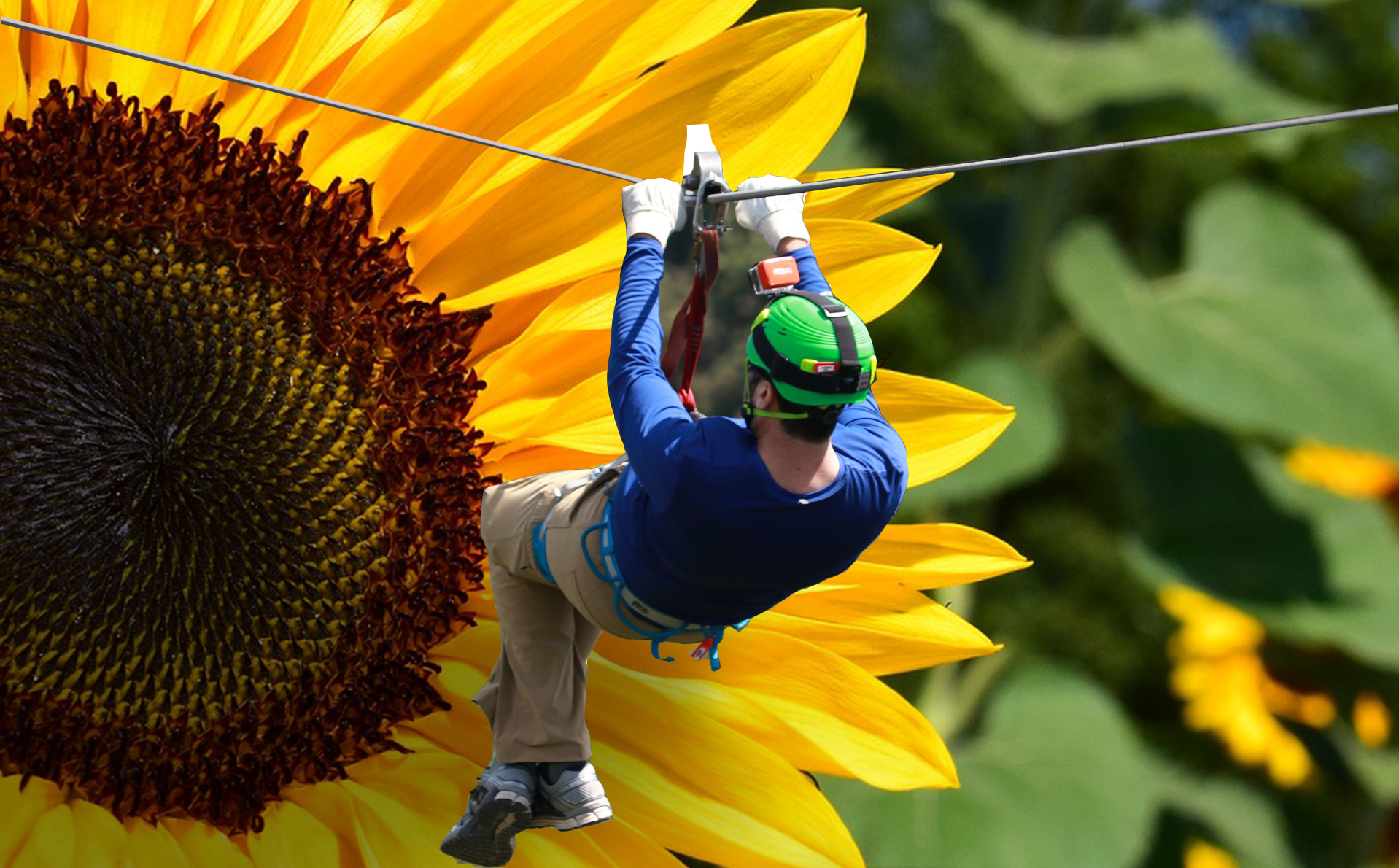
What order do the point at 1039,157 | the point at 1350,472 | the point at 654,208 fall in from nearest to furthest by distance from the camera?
the point at 1039,157 < the point at 654,208 < the point at 1350,472

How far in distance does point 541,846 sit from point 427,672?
6.7 inches

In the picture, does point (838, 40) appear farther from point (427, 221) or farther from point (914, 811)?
point (914, 811)

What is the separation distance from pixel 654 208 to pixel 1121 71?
5.24 ft

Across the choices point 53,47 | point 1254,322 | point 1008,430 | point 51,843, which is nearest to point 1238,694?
point 1254,322

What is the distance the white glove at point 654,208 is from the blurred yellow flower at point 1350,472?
9.47 ft

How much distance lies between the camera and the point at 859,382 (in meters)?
1.05

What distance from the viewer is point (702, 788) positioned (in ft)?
4.81

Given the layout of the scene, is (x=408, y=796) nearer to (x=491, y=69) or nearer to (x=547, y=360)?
(x=547, y=360)

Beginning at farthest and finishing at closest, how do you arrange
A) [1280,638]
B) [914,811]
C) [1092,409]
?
[1092,409] < [1280,638] < [914,811]

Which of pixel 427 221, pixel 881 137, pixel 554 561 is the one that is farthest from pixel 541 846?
pixel 881 137

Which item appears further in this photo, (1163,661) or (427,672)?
(1163,661)

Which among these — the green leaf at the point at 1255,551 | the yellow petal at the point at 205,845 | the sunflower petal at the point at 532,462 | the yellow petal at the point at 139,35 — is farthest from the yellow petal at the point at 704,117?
the green leaf at the point at 1255,551

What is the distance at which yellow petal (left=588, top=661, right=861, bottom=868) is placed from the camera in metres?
1.44

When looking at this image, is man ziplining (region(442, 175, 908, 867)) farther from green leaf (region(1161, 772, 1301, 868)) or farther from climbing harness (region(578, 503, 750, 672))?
green leaf (region(1161, 772, 1301, 868))
